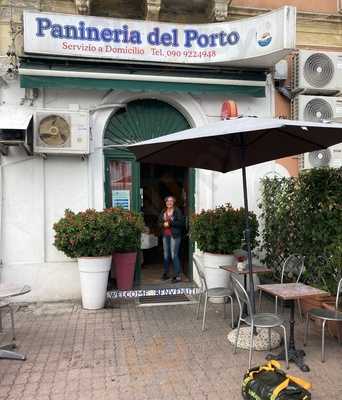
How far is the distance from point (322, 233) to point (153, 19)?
14.5 feet

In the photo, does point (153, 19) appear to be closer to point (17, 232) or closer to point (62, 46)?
point (62, 46)

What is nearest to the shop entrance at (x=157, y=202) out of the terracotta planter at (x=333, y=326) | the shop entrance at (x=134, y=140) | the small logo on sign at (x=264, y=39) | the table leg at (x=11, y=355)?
the shop entrance at (x=134, y=140)

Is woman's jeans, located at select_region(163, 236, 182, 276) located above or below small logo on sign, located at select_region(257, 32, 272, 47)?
below

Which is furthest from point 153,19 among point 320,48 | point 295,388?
point 295,388

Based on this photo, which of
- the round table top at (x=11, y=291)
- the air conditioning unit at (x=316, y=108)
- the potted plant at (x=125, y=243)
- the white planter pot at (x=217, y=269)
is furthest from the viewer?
the air conditioning unit at (x=316, y=108)

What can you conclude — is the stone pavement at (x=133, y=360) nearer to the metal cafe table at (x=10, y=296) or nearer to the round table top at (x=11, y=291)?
the metal cafe table at (x=10, y=296)

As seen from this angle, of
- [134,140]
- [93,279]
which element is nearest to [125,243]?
[93,279]

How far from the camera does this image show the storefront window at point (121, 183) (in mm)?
7102

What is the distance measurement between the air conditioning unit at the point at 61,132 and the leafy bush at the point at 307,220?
10.2ft

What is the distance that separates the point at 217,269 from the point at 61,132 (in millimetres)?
3173

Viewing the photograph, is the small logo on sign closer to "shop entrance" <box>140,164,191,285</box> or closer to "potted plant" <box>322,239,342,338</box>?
"shop entrance" <box>140,164,191,285</box>

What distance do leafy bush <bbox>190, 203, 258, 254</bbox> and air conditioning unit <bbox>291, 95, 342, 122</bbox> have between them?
7.46 ft

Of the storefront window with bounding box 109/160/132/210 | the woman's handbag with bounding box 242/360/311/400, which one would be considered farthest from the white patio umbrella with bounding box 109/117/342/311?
the storefront window with bounding box 109/160/132/210

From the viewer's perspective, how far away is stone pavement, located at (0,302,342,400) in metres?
3.59
